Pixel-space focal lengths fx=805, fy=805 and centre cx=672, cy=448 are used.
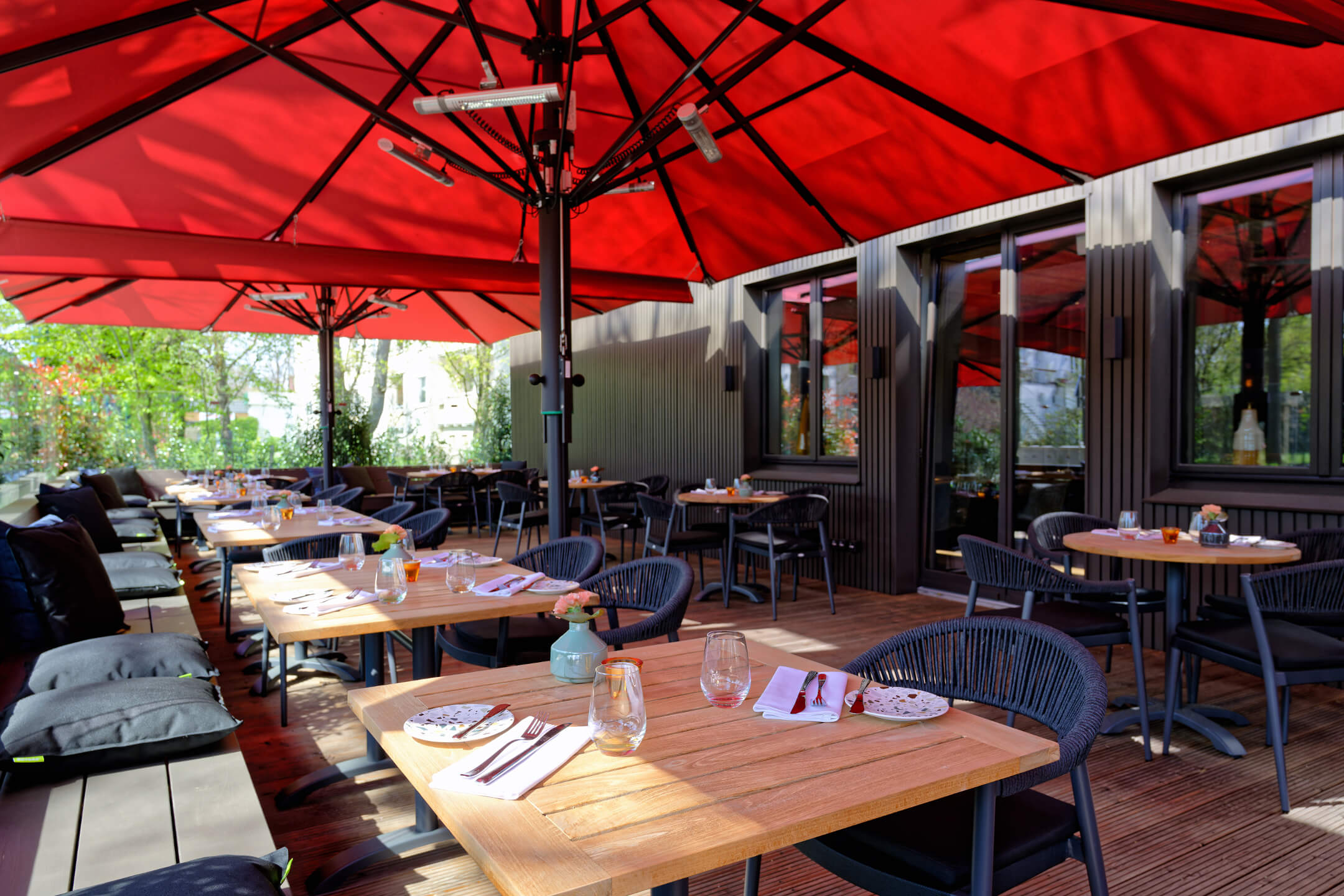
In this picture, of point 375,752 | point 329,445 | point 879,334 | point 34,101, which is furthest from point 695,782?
point 329,445

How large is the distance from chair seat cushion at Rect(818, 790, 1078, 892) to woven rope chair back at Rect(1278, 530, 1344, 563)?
3.10m

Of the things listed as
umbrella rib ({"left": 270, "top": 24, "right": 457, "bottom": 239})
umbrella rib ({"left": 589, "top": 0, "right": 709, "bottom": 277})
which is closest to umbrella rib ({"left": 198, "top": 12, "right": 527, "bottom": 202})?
umbrella rib ({"left": 270, "top": 24, "right": 457, "bottom": 239})

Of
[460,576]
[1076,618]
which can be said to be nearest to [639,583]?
[460,576]

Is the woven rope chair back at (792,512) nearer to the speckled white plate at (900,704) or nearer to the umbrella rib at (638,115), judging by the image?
the umbrella rib at (638,115)

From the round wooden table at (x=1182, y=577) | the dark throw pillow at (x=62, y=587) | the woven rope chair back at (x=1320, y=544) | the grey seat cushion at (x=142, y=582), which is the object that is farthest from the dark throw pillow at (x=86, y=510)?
the woven rope chair back at (x=1320, y=544)

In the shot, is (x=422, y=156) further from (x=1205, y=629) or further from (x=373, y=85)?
(x=1205, y=629)

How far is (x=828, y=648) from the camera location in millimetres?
4977

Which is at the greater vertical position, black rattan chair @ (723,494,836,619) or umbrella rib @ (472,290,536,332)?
umbrella rib @ (472,290,536,332)

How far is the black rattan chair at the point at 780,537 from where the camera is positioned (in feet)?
19.7

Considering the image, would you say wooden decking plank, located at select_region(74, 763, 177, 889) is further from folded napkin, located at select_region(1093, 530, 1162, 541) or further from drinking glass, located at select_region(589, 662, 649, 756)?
folded napkin, located at select_region(1093, 530, 1162, 541)

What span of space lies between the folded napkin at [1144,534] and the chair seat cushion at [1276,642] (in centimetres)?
57

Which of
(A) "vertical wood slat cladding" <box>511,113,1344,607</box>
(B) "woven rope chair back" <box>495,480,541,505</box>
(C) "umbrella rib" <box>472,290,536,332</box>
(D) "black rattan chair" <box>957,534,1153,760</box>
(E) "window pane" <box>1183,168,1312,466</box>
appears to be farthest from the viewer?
(C) "umbrella rib" <box>472,290,536,332</box>

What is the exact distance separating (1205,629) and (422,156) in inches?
165

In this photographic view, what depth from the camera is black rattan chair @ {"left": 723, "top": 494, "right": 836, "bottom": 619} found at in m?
6.00
